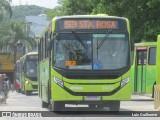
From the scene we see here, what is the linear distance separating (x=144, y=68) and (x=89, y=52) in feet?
43.1

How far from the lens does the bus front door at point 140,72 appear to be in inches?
1212

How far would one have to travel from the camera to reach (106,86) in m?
17.8

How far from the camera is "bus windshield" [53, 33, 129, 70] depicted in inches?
706

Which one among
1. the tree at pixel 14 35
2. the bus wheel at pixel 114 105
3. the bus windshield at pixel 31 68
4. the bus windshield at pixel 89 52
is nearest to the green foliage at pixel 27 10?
the tree at pixel 14 35

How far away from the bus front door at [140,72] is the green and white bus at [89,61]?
492 inches

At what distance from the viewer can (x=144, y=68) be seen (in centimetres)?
3070

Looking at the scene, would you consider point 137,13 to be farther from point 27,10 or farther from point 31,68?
point 27,10

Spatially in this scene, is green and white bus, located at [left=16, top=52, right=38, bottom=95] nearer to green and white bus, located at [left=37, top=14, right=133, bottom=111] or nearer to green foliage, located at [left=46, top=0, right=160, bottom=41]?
green foliage, located at [left=46, top=0, right=160, bottom=41]

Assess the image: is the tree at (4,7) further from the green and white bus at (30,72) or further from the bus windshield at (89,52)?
the bus windshield at (89,52)

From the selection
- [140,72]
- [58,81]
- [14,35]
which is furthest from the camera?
[14,35]

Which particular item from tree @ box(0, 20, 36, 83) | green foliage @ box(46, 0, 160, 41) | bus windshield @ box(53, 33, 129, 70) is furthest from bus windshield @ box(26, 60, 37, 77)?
bus windshield @ box(53, 33, 129, 70)

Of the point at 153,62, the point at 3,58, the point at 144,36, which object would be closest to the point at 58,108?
the point at 153,62

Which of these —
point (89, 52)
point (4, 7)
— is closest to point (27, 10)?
point (4, 7)

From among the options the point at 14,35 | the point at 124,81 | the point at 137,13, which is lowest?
the point at 14,35
